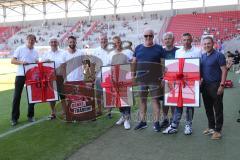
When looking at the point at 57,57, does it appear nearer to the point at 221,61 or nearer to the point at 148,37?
the point at 148,37

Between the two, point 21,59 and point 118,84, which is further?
point 21,59

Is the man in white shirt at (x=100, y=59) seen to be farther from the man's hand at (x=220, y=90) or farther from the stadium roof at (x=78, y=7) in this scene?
the stadium roof at (x=78, y=7)

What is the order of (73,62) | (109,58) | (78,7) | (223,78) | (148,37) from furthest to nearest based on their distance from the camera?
(78,7), (73,62), (109,58), (148,37), (223,78)

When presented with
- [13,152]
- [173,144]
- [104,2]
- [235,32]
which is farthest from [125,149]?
[104,2]

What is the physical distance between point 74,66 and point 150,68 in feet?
5.64

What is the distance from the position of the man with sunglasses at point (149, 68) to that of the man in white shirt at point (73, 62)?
1.31 meters

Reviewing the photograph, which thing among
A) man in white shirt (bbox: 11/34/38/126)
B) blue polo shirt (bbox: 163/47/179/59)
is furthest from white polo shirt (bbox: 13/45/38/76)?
blue polo shirt (bbox: 163/47/179/59)

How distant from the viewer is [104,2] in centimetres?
4631

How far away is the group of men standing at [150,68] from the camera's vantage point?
5.66m

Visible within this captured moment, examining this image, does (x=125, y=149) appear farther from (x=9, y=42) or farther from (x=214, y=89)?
(x=9, y=42)

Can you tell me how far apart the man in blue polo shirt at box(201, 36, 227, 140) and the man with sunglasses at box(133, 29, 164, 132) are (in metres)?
0.80

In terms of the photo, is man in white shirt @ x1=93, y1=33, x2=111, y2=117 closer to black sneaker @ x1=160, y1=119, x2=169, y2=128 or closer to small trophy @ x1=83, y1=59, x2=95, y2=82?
small trophy @ x1=83, y1=59, x2=95, y2=82

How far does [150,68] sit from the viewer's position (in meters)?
6.13

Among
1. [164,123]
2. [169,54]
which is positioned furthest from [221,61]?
[164,123]
